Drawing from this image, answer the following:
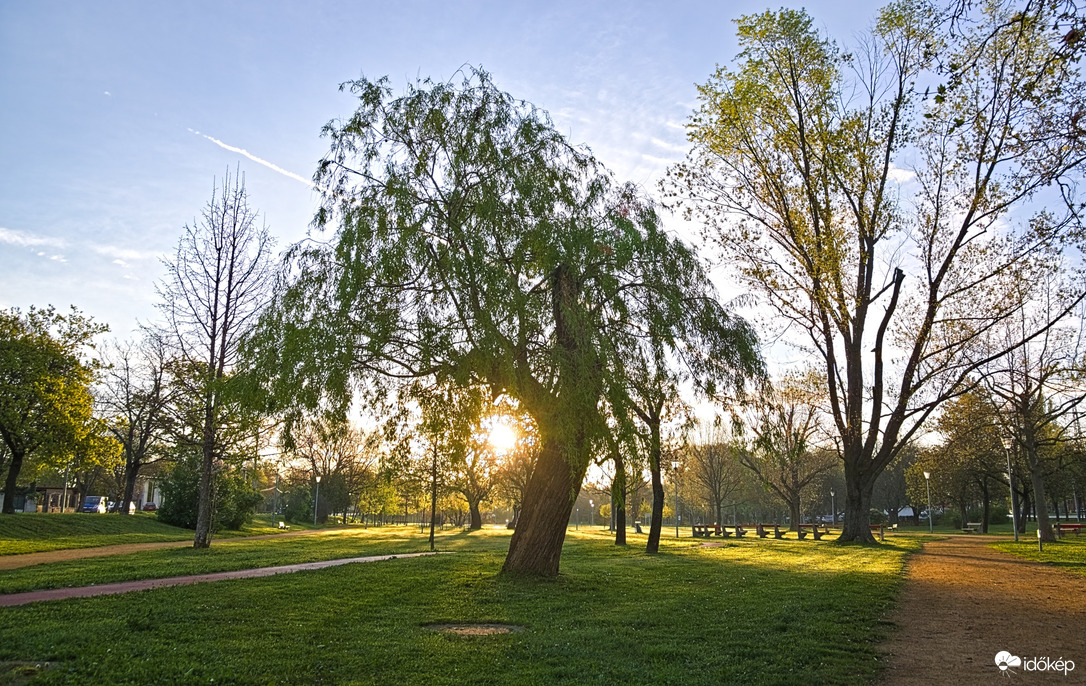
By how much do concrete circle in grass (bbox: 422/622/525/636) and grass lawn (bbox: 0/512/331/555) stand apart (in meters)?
16.7

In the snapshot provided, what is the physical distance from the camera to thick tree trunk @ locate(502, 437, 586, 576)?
43.3 ft

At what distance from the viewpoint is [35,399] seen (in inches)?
1153

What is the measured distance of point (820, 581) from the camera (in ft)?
42.8

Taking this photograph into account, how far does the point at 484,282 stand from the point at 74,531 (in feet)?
81.6

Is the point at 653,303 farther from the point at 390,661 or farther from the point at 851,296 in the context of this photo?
the point at 851,296

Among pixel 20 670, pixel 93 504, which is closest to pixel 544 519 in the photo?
pixel 20 670

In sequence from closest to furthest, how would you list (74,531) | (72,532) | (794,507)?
(72,532), (74,531), (794,507)

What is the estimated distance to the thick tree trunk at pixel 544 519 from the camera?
Answer: 43.3 feet

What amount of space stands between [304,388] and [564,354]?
4.34 metres

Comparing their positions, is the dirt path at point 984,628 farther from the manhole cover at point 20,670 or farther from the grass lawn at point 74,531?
the grass lawn at point 74,531

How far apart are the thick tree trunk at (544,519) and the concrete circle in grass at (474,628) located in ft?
14.0

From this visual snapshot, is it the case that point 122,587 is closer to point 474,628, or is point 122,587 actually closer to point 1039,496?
point 474,628

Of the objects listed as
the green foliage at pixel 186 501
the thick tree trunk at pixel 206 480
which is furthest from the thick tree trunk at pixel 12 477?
the thick tree trunk at pixel 206 480

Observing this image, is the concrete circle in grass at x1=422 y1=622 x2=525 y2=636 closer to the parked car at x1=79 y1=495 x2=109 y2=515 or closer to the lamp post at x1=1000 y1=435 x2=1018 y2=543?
the lamp post at x1=1000 y1=435 x2=1018 y2=543
